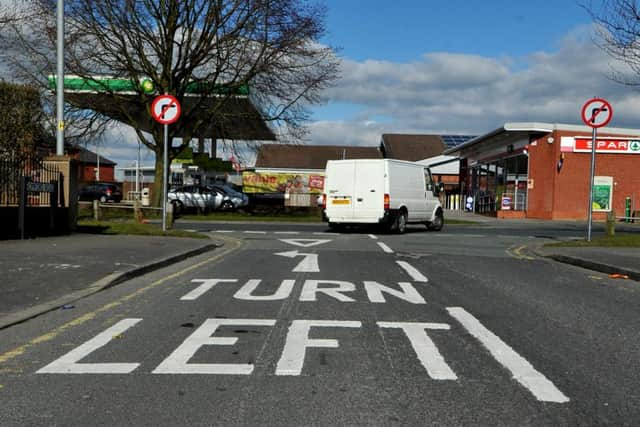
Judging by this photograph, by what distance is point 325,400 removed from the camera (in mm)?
3855

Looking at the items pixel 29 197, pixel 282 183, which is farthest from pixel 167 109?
pixel 282 183

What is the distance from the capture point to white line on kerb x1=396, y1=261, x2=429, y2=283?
9.34 metres

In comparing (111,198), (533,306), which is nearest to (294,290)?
(533,306)

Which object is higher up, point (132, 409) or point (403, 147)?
point (403, 147)

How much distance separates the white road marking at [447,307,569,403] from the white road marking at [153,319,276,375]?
1.81 metres

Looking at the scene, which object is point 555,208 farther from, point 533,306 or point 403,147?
point 403,147

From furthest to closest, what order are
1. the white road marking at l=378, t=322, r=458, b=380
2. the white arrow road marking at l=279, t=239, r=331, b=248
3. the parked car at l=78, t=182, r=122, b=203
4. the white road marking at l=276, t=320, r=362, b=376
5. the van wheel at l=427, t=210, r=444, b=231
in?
the parked car at l=78, t=182, r=122, b=203
the van wheel at l=427, t=210, r=444, b=231
the white arrow road marking at l=279, t=239, r=331, b=248
the white road marking at l=276, t=320, r=362, b=376
the white road marking at l=378, t=322, r=458, b=380

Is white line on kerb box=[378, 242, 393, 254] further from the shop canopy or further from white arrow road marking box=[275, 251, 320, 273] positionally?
the shop canopy

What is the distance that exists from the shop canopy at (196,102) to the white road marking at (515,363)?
21.3m

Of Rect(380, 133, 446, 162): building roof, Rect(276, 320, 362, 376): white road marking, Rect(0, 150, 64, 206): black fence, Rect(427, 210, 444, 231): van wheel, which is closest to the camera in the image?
Rect(276, 320, 362, 376): white road marking

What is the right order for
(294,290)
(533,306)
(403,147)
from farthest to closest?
(403,147)
(294,290)
(533,306)

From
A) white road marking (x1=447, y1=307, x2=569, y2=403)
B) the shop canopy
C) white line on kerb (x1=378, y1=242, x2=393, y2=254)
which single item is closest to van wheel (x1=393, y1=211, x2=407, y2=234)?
white line on kerb (x1=378, y1=242, x2=393, y2=254)

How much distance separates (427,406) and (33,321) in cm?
408

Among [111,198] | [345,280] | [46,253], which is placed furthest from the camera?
[111,198]
